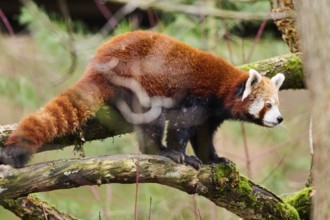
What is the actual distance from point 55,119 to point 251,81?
1.21 metres

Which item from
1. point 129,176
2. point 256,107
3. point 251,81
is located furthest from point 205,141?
point 129,176

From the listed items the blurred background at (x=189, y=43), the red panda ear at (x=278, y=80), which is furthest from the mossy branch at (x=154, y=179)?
the blurred background at (x=189, y=43)

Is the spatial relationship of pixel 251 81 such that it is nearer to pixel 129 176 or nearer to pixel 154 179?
pixel 154 179

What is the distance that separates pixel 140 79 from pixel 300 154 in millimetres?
3391

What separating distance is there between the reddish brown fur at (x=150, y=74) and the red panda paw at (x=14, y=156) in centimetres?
39

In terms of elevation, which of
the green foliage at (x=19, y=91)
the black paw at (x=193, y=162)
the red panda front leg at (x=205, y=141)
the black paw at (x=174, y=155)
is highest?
the green foliage at (x=19, y=91)

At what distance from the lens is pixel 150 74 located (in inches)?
142

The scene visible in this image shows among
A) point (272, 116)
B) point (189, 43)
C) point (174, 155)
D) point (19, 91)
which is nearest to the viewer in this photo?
point (174, 155)

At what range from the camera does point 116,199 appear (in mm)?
6438

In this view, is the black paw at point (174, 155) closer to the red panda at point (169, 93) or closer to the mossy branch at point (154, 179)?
the red panda at point (169, 93)

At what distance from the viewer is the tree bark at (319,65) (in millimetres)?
2113

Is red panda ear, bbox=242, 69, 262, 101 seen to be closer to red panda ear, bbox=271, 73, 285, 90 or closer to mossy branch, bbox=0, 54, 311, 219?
red panda ear, bbox=271, 73, 285, 90

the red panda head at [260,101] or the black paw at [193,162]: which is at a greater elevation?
the red panda head at [260,101]

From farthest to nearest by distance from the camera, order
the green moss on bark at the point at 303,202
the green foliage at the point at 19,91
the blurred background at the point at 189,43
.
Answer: the green foliage at the point at 19,91 < the blurred background at the point at 189,43 < the green moss on bark at the point at 303,202
